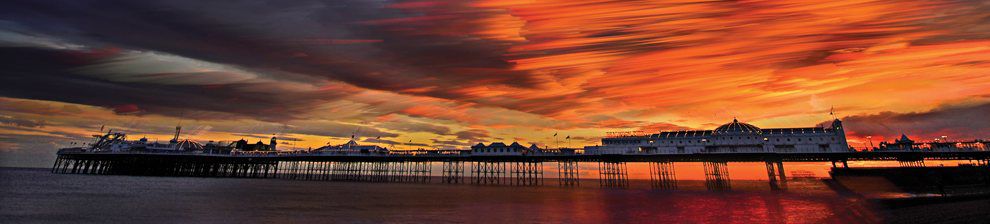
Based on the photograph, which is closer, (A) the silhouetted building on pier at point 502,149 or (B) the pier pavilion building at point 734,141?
(B) the pier pavilion building at point 734,141

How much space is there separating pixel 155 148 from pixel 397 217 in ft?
456

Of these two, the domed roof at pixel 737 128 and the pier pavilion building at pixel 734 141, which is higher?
the domed roof at pixel 737 128

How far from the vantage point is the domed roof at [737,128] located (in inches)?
2682

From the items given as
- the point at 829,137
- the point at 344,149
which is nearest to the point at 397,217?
the point at 829,137

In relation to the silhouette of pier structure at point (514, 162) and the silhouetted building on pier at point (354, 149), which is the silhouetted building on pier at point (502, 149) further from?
the silhouetted building on pier at point (354, 149)

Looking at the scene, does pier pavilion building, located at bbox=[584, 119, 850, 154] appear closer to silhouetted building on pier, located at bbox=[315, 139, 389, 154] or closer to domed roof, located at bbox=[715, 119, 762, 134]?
domed roof, located at bbox=[715, 119, 762, 134]

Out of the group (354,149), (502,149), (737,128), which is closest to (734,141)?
(737,128)

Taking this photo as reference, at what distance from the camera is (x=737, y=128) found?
69.1 m

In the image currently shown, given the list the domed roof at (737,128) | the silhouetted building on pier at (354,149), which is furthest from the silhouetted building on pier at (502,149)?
the domed roof at (737,128)

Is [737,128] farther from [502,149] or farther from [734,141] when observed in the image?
[502,149]

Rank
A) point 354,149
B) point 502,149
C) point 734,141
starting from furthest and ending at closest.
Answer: point 354,149 < point 502,149 < point 734,141

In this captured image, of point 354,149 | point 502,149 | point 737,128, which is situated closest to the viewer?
point 737,128

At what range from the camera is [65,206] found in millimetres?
32938

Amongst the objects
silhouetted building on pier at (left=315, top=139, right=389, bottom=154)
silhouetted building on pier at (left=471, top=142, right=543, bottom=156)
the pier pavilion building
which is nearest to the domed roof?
the pier pavilion building
